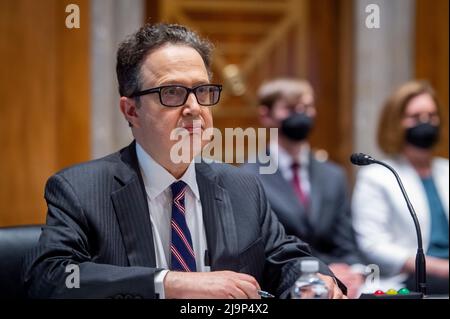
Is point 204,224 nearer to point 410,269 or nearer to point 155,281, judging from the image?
point 155,281

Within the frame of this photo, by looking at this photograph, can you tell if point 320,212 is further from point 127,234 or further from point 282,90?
point 127,234

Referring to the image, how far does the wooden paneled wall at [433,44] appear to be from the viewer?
479cm

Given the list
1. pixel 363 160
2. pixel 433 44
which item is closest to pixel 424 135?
pixel 433 44

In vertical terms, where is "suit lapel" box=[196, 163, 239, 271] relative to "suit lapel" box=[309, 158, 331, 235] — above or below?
above

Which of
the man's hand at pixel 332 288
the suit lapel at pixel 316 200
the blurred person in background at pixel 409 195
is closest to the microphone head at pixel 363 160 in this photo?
the man's hand at pixel 332 288

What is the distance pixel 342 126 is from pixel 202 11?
1163 millimetres

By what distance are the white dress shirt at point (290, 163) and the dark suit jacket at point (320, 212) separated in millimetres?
34

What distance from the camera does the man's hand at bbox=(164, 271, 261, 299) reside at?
191cm

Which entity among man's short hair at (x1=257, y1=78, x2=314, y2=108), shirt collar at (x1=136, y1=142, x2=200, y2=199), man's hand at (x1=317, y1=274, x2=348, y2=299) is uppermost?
man's short hair at (x1=257, y1=78, x2=314, y2=108)

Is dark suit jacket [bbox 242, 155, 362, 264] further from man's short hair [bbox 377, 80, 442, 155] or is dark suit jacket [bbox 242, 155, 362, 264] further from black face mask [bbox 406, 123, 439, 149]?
black face mask [bbox 406, 123, 439, 149]

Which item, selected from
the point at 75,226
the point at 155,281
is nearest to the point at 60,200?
the point at 75,226

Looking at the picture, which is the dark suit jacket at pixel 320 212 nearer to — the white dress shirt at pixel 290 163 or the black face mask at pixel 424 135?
the white dress shirt at pixel 290 163

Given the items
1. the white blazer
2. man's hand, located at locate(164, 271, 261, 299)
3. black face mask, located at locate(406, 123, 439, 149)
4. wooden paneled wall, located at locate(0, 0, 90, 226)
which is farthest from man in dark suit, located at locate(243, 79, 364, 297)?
man's hand, located at locate(164, 271, 261, 299)

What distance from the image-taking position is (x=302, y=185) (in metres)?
4.01
